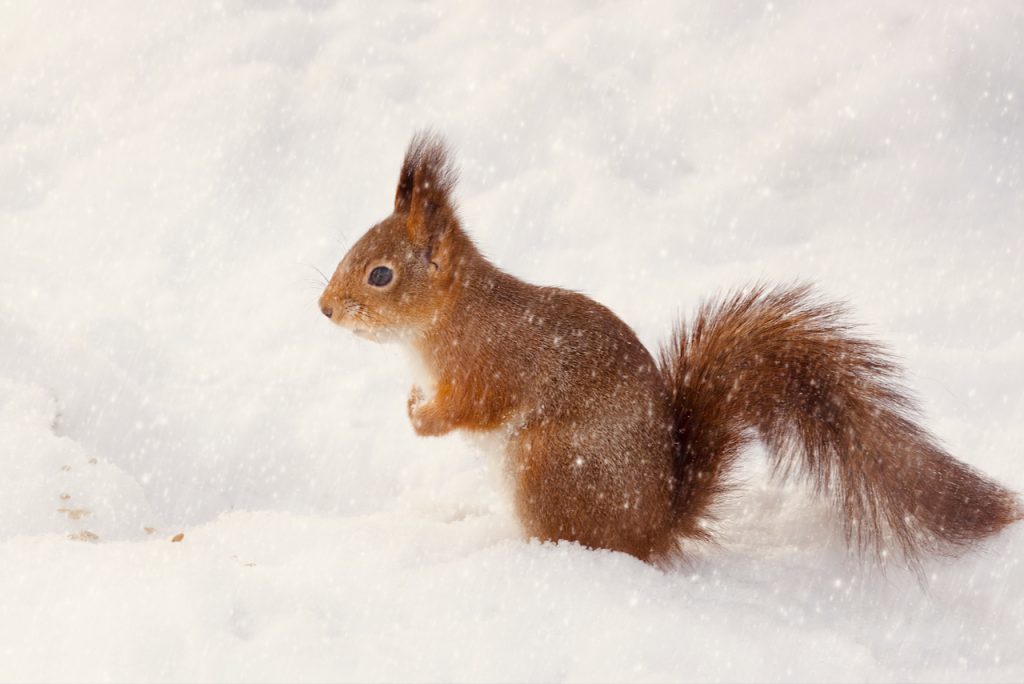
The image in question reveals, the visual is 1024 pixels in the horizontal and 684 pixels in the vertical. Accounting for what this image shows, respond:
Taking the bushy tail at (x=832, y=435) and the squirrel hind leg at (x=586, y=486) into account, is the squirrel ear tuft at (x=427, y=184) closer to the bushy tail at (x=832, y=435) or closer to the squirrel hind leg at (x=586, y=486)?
the squirrel hind leg at (x=586, y=486)

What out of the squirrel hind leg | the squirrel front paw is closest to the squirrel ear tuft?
the squirrel front paw

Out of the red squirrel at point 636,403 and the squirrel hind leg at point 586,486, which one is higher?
the red squirrel at point 636,403

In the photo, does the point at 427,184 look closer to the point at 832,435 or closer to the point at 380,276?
the point at 380,276

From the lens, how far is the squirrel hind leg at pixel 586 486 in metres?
1.93

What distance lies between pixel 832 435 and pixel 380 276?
0.88 metres

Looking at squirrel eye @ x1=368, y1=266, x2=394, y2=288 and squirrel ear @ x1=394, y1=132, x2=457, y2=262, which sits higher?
squirrel ear @ x1=394, y1=132, x2=457, y2=262

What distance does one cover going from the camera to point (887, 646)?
1817 millimetres

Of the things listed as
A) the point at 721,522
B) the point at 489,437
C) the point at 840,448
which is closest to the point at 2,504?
the point at 489,437

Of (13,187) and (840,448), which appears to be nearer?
(840,448)

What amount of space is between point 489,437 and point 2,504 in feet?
3.37

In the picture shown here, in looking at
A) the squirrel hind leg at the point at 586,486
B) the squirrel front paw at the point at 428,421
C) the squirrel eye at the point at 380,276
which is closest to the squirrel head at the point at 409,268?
the squirrel eye at the point at 380,276

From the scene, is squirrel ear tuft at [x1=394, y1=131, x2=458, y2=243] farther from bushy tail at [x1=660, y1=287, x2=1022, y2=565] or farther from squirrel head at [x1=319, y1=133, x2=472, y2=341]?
bushy tail at [x1=660, y1=287, x2=1022, y2=565]

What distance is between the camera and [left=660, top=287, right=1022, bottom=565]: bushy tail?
1.95m

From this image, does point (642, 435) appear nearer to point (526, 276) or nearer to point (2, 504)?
point (2, 504)
